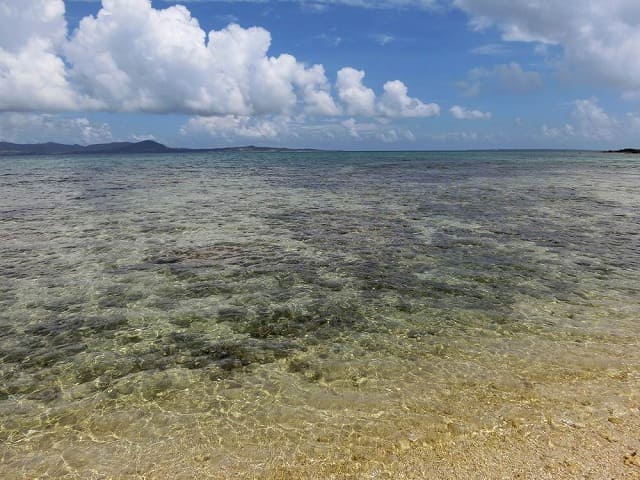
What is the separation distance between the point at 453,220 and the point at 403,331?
625 inches

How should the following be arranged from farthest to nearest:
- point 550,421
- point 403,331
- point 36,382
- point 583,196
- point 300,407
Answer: point 583,196 → point 403,331 → point 36,382 → point 300,407 → point 550,421

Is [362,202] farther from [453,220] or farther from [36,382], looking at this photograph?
[36,382]

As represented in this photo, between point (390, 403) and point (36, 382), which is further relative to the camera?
point (36, 382)

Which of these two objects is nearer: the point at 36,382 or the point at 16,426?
the point at 16,426

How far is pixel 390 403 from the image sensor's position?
789 centimetres

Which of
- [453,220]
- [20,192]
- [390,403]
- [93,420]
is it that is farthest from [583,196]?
[20,192]

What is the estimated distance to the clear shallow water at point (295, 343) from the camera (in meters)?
7.05

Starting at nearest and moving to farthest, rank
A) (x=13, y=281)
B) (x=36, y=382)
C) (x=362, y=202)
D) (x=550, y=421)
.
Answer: (x=550, y=421)
(x=36, y=382)
(x=13, y=281)
(x=362, y=202)

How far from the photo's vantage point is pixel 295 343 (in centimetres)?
1028

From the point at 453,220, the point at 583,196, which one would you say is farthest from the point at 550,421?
the point at 583,196

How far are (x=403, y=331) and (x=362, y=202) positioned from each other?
23353 millimetres

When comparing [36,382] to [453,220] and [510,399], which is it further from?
[453,220]

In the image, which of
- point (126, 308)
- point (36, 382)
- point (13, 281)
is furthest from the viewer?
point (13, 281)

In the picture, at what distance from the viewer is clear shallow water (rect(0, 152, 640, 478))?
705cm
